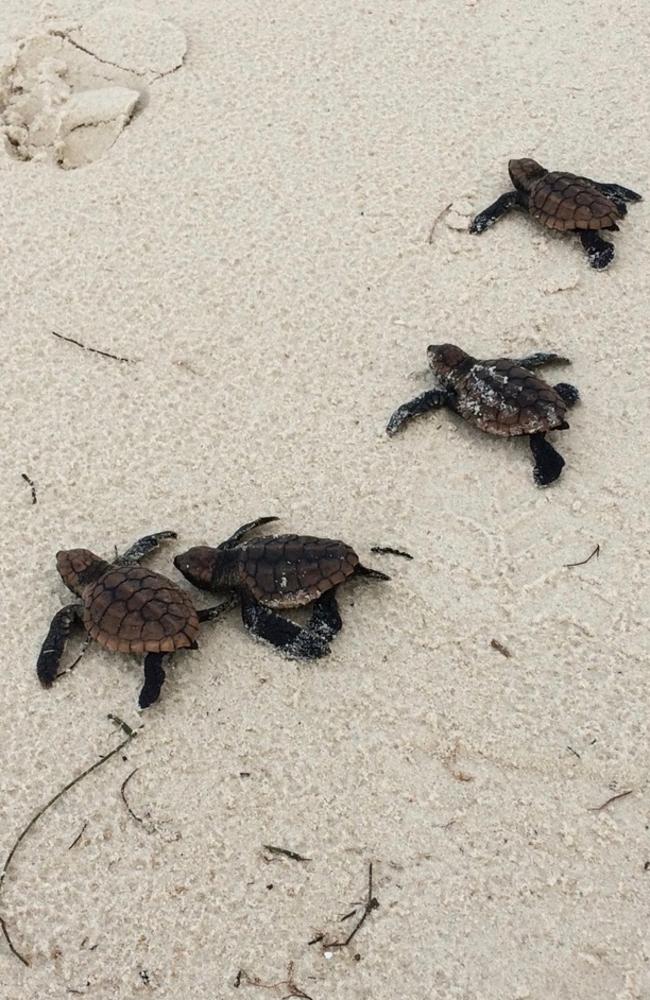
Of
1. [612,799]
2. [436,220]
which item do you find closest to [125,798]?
[612,799]

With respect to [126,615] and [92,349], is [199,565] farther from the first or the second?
[92,349]

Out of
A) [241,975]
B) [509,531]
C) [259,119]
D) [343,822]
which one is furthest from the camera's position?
[259,119]

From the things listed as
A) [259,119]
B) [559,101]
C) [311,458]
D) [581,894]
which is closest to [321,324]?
[311,458]

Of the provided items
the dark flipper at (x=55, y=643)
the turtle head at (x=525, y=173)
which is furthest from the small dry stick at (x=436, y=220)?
the dark flipper at (x=55, y=643)

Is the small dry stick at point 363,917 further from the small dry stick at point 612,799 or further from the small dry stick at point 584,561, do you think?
the small dry stick at point 584,561

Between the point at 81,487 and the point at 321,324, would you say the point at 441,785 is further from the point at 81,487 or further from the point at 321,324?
the point at 321,324

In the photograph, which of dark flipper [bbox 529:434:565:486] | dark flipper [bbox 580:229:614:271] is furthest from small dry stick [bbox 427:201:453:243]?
dark flipper [bbox 529:434:565:486]
